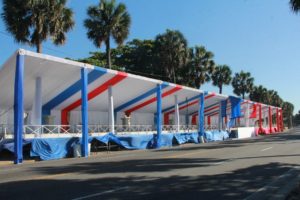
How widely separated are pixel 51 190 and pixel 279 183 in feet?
19.8

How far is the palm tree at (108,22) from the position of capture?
143 ft

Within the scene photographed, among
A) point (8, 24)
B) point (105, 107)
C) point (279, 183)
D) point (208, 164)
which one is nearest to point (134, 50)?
point (105, 107)

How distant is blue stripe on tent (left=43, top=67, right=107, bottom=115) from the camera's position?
31666 mm

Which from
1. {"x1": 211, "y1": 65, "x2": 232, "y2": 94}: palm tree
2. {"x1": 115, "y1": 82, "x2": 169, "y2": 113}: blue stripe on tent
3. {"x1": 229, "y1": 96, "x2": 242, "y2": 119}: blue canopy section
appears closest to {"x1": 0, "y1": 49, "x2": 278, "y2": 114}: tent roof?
{"x1": 115, "y1": 82, "x2": 169, "y2": 113}: blue stripe on tent

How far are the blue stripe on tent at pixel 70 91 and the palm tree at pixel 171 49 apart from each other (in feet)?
76.3

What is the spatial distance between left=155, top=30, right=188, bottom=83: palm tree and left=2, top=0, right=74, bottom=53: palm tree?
24.5m

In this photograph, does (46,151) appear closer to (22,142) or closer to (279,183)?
(22,142)

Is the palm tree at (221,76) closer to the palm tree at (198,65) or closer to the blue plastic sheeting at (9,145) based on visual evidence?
the palm tree at (198,65)

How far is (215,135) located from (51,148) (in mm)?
29509

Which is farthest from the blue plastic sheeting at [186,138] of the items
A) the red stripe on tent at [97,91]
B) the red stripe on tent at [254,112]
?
the red stripe on tent at [254,112]

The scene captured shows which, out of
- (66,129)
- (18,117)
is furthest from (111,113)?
(18,117)

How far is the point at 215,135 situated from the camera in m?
52.1

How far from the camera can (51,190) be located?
10859 millimetres

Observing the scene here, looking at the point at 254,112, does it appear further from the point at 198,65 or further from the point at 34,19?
the point at 34,19
